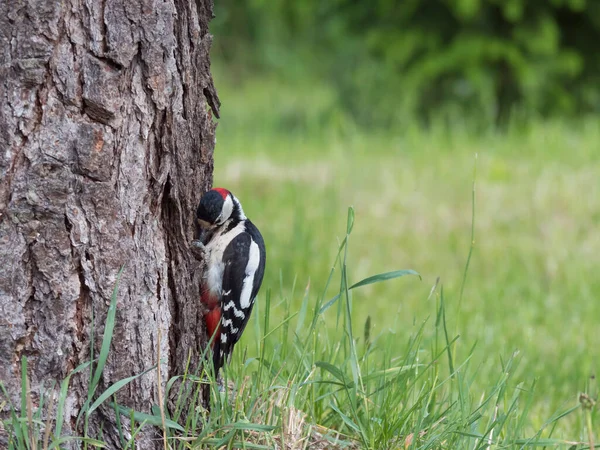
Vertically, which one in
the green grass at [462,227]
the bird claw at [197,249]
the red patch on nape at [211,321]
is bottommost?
the green grass at [462,227]

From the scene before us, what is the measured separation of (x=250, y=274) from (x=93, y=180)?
933 millimetres

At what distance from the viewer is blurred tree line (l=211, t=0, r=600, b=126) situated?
9.38 m

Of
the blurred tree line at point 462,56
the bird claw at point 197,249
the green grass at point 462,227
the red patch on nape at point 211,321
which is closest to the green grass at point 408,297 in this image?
the green grass at point 462,227

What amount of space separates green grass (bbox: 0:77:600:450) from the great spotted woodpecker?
7cm

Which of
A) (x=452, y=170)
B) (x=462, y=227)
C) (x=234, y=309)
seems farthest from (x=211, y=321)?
(x=452, y=170)

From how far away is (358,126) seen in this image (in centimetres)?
1023

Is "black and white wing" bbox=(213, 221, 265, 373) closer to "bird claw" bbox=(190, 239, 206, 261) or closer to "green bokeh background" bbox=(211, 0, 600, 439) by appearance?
"bird claw" bbox=(190, 239, 206, 261)

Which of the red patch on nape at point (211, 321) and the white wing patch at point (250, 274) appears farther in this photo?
the white wing patch at point (250, 274)

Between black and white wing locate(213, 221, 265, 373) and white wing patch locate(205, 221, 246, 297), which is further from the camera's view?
white wing patch locate(205, 221, 246, 297)

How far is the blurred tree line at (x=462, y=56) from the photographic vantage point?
938 cm

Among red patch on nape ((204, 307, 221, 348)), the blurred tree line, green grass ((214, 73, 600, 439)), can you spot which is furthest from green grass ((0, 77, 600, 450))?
the blurred tree line

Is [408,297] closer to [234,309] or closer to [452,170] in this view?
[452,170]

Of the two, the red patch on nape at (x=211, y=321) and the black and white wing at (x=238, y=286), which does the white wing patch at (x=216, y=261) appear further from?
the red patch on nape at (x=211, y=321)

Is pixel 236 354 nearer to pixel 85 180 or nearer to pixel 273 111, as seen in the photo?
pixel 85 180
